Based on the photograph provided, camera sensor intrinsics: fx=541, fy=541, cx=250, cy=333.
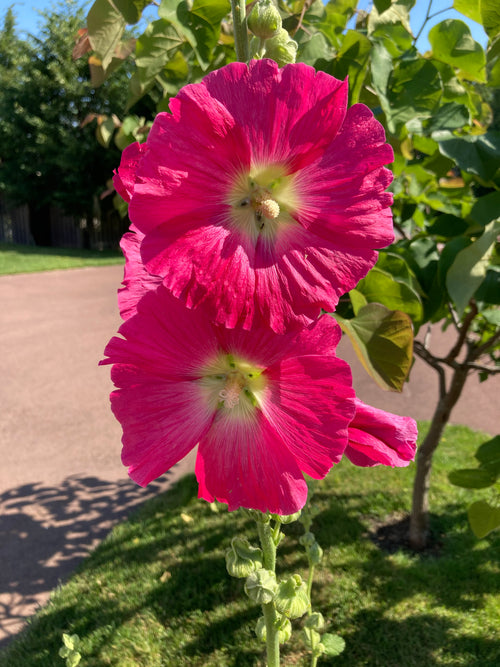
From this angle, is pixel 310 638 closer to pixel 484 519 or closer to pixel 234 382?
pixel 484 519

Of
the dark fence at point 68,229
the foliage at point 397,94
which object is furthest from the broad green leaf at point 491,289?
the dark fence at point 68,229

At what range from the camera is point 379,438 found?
705 millimetres

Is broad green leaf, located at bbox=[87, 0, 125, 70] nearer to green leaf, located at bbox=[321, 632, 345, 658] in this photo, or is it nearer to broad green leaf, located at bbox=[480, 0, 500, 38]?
broad green leaf, located at bbox=[480, 0, 500, 38]

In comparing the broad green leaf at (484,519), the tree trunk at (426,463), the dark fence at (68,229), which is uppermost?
the dark fence at (68,229)

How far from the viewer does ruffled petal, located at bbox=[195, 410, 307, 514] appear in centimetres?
66

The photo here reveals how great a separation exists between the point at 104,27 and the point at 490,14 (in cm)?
97

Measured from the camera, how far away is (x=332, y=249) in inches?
24.1

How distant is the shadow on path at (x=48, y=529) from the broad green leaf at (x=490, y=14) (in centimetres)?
343

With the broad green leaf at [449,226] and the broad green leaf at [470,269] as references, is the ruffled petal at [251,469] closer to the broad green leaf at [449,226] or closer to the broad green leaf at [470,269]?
the broad green leaf at [470,269]

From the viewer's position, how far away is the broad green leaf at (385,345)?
1.03 metres

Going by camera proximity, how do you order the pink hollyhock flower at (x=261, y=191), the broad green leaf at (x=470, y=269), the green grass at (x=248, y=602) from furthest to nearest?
the green grass at (x=248, y=602) → the broad green leaf at (x=470, y=269) → the pink hollyhock flower at (x=261, y=191)

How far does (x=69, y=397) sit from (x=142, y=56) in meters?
5.03

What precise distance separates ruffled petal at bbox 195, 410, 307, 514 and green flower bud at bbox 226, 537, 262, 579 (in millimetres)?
290

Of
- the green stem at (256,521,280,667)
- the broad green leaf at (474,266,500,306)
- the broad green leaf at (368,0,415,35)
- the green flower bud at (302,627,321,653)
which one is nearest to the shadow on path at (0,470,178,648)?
the green flower bud at (302,627,321,653)
